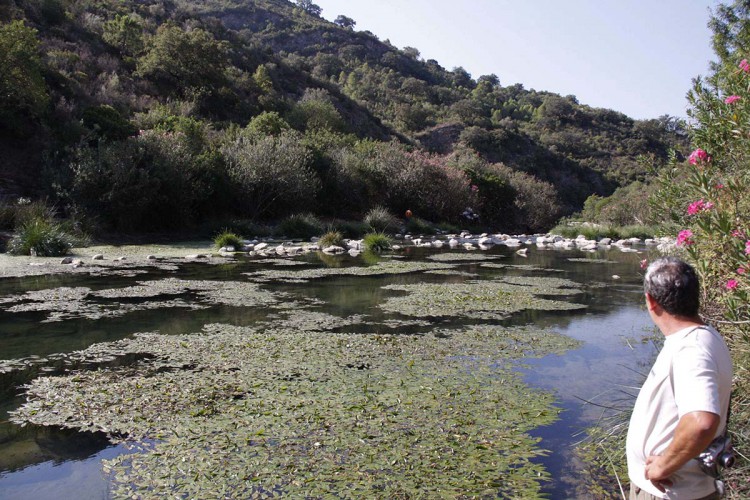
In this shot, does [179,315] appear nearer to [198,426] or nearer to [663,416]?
[198,426]

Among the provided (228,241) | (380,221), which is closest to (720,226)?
(228,241)

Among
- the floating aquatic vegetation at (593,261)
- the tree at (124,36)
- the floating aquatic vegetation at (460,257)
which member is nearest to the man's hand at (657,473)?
the floating aquatic vegetation at (460,257)

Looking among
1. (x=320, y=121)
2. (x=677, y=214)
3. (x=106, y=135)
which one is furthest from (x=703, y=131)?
(x=320, y=121)

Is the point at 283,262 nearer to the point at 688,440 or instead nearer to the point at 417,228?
the point at 417,228

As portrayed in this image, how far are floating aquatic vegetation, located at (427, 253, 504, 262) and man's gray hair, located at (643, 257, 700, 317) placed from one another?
15237 millimetres

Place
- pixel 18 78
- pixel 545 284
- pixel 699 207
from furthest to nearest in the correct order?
pixel 18 78
pixel 545 284
pixel 699 207

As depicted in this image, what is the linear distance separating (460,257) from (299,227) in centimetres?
731

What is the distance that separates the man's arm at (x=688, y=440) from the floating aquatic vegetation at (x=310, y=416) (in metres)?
1.85

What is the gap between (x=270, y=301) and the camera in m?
10.0

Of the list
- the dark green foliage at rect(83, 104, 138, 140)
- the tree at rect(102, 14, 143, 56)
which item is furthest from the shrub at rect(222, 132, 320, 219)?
the tree at rect(102, 14, 143, 56)

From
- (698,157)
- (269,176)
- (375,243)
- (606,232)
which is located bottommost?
(375,243)

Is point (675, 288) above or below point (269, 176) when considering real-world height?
below

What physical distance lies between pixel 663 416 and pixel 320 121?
3667 centimetres

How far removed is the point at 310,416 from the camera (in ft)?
15.6
